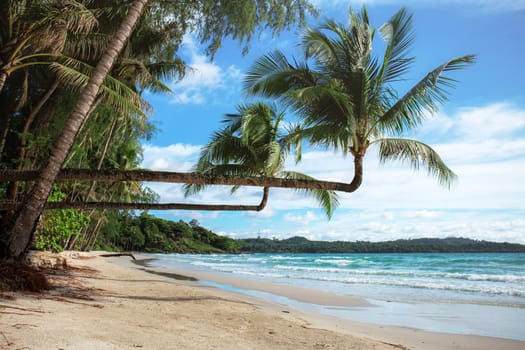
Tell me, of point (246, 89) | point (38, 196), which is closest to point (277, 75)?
point (246, 89)

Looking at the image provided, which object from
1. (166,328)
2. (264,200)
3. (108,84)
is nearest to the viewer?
(166,328)

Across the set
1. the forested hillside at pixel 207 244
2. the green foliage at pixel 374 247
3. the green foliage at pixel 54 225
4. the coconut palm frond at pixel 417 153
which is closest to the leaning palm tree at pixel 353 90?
the coconut palm frond at pixel 417 153

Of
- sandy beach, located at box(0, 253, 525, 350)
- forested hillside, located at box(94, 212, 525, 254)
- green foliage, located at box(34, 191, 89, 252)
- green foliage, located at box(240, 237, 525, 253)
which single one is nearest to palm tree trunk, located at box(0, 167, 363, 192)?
sandy beach, located at box(0, 253, 525, 350)

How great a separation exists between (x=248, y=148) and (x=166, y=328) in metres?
5.39

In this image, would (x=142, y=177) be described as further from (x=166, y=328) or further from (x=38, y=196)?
(x=166, y=328)

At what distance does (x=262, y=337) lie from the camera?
4.09 m

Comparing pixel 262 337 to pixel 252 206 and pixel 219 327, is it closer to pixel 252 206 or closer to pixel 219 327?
pixel 219 327

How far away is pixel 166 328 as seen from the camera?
152 inches

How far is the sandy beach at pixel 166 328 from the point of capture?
2889mm

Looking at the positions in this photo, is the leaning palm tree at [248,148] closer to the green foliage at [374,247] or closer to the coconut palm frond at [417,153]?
the coconut palm frond at [417,153]

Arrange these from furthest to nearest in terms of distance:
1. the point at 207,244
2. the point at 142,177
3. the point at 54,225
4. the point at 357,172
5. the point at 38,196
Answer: the point at 207,244
the point at 54,225
the point at 357,172
the point at 142,177
the point at 38,196

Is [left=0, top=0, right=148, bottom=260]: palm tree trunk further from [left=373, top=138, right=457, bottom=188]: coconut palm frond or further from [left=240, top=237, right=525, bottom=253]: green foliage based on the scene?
[left=240, top=237, right=525, bottom=253]: green foliage

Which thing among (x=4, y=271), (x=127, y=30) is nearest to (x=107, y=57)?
(x=127, y=30)

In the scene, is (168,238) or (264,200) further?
(168,238)
